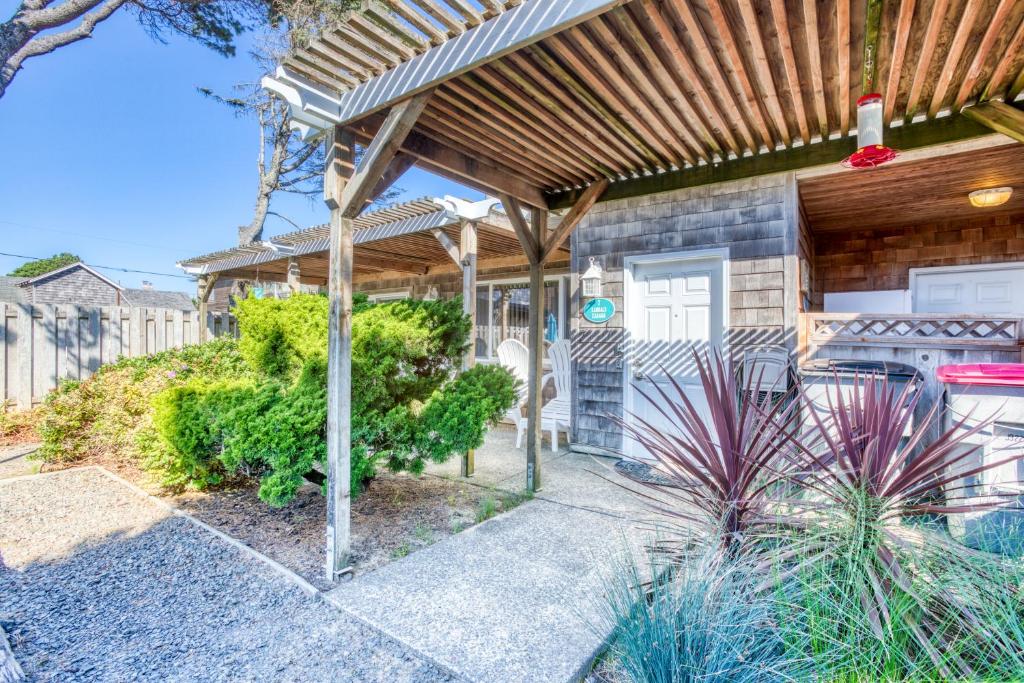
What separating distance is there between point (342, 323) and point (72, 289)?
30229 millimetres

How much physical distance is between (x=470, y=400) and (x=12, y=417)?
17.9 feet

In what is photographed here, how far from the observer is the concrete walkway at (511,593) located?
1.76 m

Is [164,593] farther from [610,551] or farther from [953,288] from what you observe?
[953,288]

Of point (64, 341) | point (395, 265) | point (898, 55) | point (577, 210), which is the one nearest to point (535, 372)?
point (577, 210)

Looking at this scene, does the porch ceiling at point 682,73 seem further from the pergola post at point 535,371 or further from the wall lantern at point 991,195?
the wall lantern at point 991,195

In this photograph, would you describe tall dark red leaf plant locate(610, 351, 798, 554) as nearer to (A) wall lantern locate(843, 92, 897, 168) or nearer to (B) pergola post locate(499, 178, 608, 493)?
(A) wall lantern locate(843, 92, 897, 168)

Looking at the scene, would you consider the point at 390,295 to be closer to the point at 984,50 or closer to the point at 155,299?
the point at 984,50

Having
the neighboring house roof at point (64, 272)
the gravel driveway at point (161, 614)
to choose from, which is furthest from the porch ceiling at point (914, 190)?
the neighboring house roof at point (64, 272)

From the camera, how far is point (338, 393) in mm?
2385

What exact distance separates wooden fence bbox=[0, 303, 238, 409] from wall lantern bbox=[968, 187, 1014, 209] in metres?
9.05

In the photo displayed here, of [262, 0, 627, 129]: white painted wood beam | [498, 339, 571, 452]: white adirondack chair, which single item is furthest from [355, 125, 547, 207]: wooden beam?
[498, 339, 571, 452]: white adirondack chair

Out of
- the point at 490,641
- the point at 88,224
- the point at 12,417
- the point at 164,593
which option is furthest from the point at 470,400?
the point at 88,224

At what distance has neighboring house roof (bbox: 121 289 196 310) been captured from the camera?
25.9m

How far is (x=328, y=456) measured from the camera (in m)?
2.38
